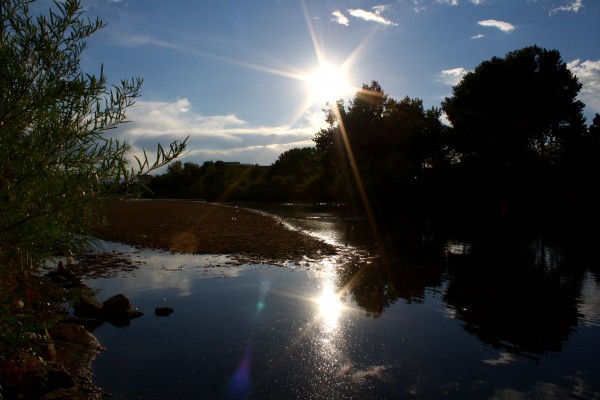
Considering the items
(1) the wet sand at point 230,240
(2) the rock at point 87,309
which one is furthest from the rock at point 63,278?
(1) the wet sand at point 230,240

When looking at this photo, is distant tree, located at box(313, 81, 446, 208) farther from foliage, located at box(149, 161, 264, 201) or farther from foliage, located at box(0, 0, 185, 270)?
foliage, located at box(0, 0, 185, 270)

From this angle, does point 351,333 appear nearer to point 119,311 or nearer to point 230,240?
point 119,311

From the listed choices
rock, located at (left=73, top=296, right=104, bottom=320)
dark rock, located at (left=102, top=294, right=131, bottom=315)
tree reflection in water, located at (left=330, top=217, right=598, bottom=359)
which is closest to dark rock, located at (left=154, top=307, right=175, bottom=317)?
dark rock, located at (left=102, top=294, right=131, bottom=315)

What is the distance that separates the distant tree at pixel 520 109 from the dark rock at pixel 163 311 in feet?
181

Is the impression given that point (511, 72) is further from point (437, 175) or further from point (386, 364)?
point (386, 364)

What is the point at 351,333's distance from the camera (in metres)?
10.4

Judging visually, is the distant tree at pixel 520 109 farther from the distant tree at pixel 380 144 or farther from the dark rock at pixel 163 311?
the dark rock at pixel 163 311

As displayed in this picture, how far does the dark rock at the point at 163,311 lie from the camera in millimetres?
11414

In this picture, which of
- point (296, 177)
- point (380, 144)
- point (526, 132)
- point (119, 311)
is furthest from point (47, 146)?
point (296, 177)

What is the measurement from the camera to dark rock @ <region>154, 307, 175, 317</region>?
11.4 m

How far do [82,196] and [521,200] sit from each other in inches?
2431

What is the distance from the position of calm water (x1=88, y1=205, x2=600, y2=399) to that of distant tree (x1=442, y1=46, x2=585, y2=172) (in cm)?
4121

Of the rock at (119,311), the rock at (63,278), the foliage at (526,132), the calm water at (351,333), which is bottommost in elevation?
the calm water at (351,333)

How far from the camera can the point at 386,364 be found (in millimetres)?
8594
